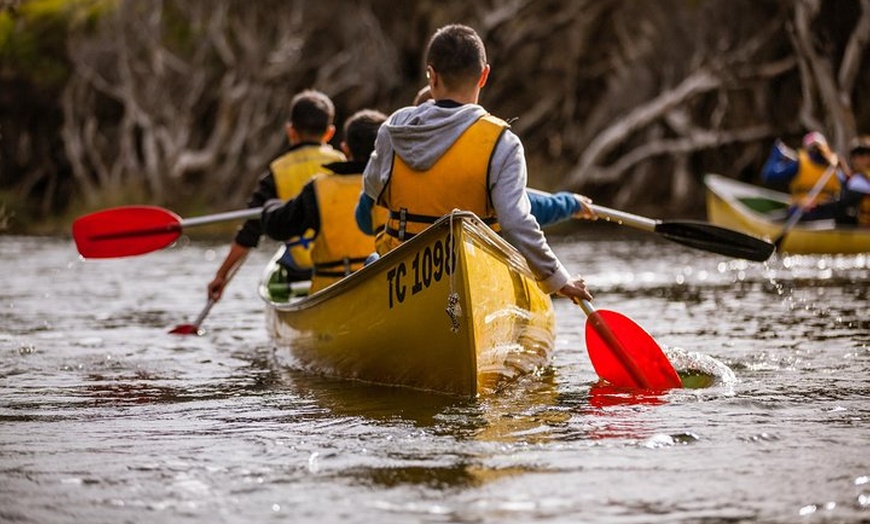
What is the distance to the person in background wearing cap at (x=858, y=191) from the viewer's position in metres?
15.9

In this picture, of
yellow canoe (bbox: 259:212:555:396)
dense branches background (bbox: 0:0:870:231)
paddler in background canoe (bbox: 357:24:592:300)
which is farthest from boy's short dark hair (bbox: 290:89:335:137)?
dense branches background (bbox: 0:0:870:231)

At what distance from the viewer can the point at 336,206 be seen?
7.69 metres

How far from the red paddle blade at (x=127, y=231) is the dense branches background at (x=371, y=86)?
49.9 ft

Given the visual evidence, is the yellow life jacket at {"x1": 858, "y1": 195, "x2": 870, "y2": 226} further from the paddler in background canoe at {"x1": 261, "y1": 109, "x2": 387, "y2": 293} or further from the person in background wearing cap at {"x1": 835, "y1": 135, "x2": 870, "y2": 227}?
the paddler in background canoe at {"x1": 261, "y1": 109, "x2": 387, "y2": 293}

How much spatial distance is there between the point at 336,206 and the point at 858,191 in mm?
9658

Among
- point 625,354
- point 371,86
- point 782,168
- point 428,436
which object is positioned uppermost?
point 371,86

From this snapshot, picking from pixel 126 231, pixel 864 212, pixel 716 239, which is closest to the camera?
pixel 716 239

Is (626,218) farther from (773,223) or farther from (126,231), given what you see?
(773,223)

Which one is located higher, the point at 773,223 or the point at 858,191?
the point at 858,191

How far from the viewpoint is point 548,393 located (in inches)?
265

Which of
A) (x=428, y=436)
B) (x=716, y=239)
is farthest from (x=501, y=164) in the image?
(x=716, y=239)

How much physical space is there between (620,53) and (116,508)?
25636mm

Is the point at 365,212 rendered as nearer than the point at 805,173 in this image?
Yes

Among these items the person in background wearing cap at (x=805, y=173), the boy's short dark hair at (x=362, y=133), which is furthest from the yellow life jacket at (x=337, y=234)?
the person in background wearing cap at (x=805, y=173)
